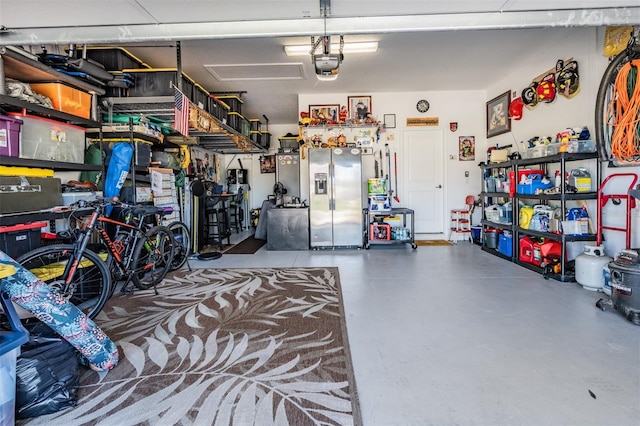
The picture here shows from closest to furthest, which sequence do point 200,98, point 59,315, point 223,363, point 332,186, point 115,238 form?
point 59,315
point 223,363
point 115,238
point 200,98
point 332,186

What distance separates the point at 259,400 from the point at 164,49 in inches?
181

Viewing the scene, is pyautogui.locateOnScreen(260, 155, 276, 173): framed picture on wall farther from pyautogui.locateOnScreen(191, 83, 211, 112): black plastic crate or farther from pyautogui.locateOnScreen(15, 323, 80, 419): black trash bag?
pyautogui.locateOnScreen(15, 323, 80, 419): black trash bag

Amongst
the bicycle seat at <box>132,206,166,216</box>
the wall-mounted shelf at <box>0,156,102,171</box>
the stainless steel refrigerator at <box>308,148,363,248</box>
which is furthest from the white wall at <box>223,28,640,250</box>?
the wall-mounted shelf at <box>0,156,102,171</box>

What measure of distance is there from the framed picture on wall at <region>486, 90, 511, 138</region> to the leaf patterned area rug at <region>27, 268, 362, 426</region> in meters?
4.75

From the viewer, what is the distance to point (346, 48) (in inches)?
179

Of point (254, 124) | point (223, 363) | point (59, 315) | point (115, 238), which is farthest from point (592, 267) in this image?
point (254, 124)

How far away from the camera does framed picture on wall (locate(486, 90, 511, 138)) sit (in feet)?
19.4

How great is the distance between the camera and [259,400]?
171cm

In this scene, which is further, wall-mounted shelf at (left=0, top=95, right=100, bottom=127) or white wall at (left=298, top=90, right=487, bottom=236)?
white wall at (left=298, top=90, right=487, bottom=236)

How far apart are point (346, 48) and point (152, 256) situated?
3.70 m

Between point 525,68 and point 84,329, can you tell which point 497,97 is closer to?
point 525,68

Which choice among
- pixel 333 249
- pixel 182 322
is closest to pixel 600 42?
pixel 333 249

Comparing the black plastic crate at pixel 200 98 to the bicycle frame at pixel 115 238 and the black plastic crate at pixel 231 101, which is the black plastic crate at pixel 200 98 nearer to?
the black plastic crate at pixel 231 101

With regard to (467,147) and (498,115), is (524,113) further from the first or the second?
→ (467,147)
